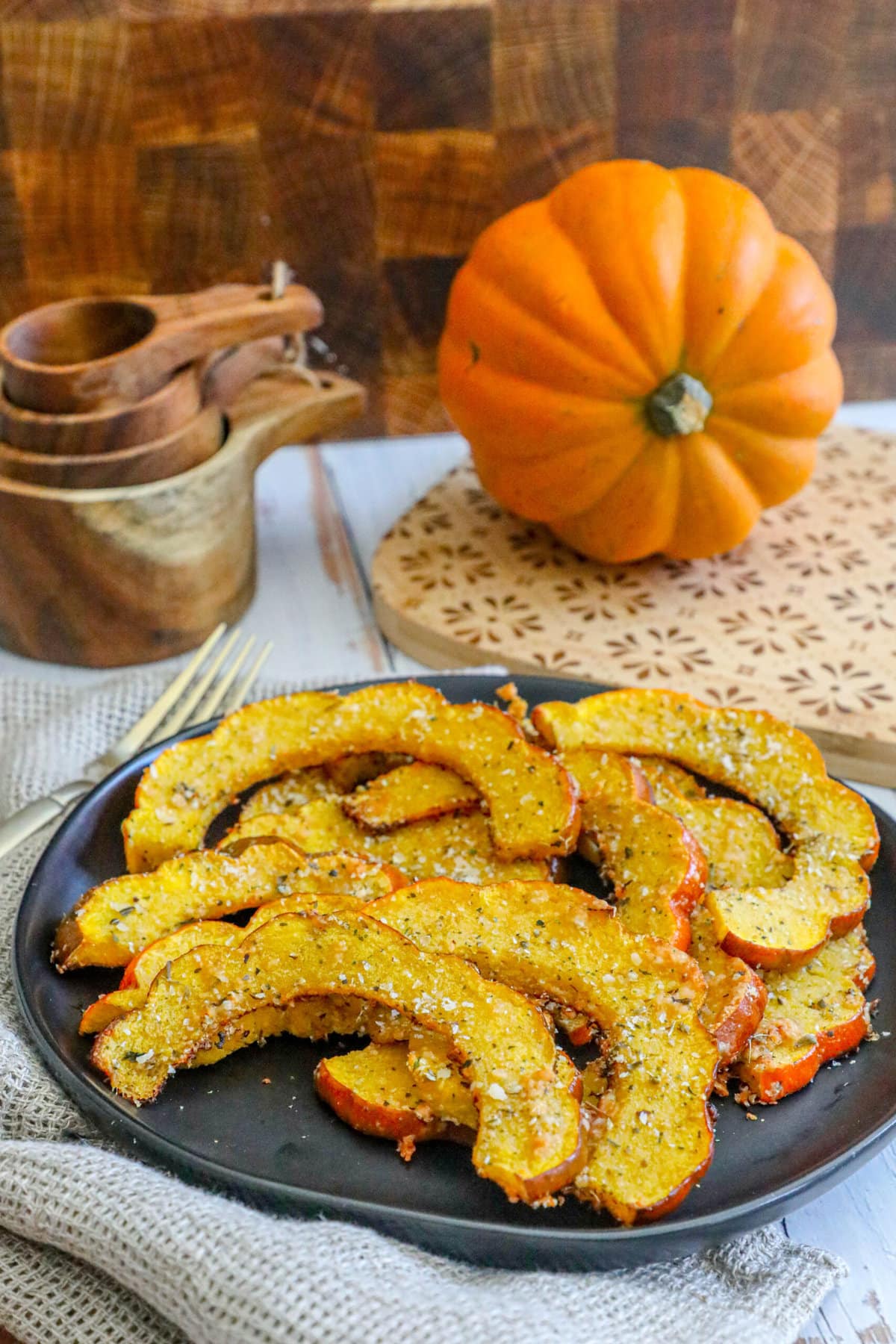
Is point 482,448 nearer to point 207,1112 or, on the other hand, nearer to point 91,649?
point 91,649

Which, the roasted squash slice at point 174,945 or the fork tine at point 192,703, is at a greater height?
the roasted squash slice at point 174,945

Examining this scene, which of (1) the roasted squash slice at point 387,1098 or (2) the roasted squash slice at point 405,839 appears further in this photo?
(2) the roasted squash slice at point 405,839

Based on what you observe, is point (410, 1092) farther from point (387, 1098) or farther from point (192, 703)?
point (192, 703)

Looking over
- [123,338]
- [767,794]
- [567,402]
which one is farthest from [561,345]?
[767,794]

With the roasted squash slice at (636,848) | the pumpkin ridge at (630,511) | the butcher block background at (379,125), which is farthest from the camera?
the butcher block background at (379,125)

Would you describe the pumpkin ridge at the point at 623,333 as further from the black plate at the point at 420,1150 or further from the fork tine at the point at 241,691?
the black plate at the point at 420,1150

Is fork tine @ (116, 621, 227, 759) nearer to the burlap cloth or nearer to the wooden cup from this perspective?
the wooden cup

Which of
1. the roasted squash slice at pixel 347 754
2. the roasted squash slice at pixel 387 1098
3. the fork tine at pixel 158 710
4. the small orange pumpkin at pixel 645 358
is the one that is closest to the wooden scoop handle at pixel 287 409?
the small orange pumpkin at pixel 645 358
